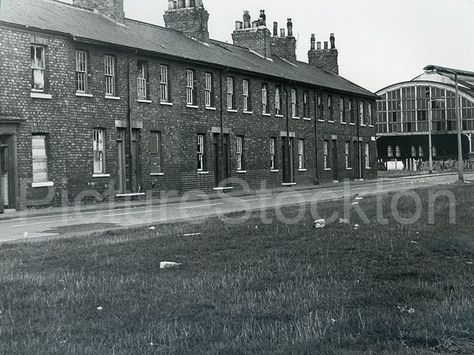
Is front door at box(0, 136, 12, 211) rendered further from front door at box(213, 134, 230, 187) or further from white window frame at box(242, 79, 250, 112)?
white window frame at box(242, 79, 250, 112)

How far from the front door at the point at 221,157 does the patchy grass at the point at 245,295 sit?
23317 millimetres

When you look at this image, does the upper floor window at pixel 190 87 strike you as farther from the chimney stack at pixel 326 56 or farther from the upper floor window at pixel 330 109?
the chimney stack at pixel 326 56

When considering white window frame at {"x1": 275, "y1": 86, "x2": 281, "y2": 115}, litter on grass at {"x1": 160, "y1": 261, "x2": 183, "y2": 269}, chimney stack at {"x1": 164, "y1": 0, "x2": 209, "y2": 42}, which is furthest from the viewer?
white window frame at {"x1": 275, "y1": 86, "x2": 281, "y2": 115}

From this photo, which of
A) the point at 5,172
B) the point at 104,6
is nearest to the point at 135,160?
the point at 5,172

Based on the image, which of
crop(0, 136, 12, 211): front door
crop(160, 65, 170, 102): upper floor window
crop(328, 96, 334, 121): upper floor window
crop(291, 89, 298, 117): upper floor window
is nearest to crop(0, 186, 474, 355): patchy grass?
crop(0, 136, 12, 211): front door

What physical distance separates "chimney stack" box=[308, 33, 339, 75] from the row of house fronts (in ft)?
26.3

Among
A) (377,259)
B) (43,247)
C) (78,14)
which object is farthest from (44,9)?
(377,259)

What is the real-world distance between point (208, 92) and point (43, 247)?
79.2 ft

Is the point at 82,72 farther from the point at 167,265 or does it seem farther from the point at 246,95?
the point at 167,265

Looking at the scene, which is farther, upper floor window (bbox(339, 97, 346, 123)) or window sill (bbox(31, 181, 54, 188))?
upper floor window (bbox(339, 97, 346, 123))

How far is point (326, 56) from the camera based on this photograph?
5741 centimetres

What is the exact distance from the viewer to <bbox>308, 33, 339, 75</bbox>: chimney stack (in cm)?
5738

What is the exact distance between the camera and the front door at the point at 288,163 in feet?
140

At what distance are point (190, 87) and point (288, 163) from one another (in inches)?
449
